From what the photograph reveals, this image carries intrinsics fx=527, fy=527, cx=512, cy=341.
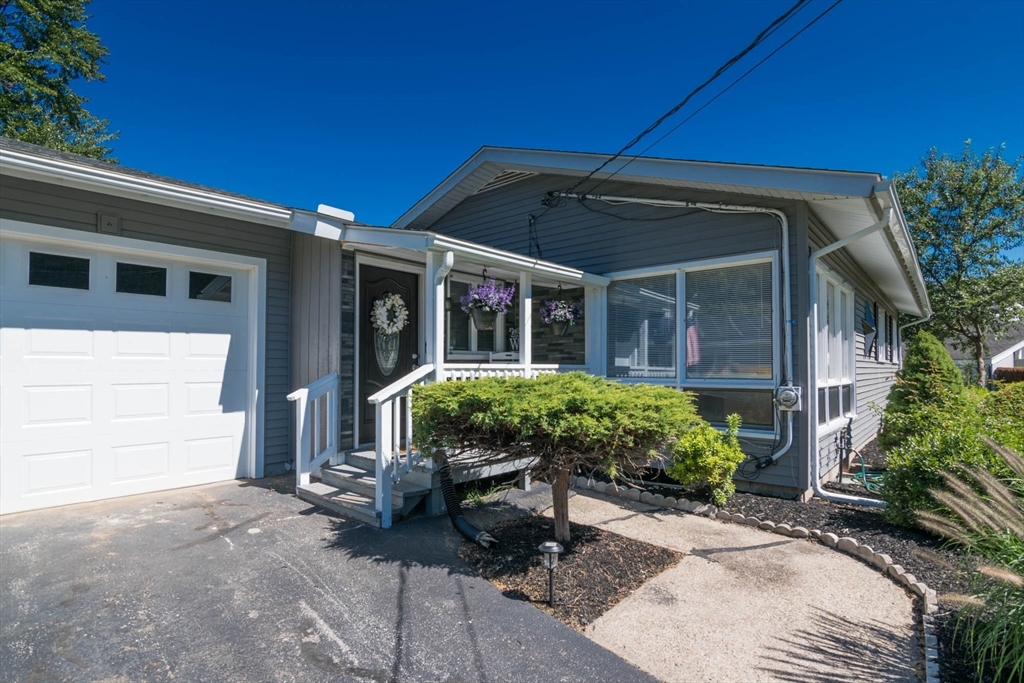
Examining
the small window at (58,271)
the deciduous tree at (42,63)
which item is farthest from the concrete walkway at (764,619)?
the deciduous tree at (42,63)

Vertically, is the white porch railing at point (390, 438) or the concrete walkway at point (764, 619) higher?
the white porch railing at point (390, 438)

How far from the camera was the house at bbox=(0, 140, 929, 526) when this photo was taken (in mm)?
4633

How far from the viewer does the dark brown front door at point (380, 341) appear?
589 centimetres

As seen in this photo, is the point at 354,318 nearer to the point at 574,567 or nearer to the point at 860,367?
the point at 574,567

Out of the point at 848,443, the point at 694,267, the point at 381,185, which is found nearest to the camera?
the point at 694,267

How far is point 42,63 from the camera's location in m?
12.8

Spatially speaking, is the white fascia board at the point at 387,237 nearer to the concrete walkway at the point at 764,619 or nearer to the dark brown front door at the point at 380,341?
the dark brown front door at the point at 380,341

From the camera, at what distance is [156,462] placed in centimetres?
527

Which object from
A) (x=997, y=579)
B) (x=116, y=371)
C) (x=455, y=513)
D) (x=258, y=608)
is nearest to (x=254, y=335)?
(x=116, y=371)

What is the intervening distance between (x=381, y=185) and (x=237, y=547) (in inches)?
527

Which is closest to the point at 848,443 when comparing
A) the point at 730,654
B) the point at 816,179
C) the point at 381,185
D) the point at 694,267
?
the point at 694,267

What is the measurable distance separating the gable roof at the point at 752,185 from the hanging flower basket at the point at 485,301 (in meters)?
2.17

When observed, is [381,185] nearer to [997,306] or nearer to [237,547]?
[237,547]

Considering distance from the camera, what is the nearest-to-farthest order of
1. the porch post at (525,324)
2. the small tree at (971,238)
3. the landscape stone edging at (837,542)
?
the landscape stone edging at (837,542) → the porch post at (525,324) → the small tree at (971,238)
